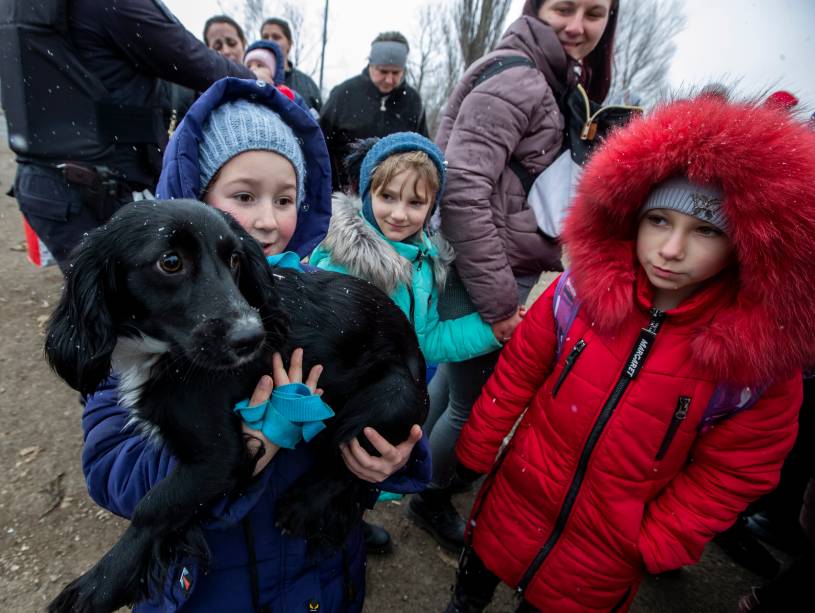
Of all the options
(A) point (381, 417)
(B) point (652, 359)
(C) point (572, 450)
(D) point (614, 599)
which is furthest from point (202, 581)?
(B) point (652, 359)

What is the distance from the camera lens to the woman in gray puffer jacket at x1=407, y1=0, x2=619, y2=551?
77.0 inches

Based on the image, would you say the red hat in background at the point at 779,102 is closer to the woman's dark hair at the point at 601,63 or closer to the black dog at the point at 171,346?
the woman's dark hair at the point at 601,63

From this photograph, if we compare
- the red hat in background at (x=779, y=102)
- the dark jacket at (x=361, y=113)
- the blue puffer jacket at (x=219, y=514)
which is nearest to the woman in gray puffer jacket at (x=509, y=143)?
the red hat in background at (x=779, y=102)

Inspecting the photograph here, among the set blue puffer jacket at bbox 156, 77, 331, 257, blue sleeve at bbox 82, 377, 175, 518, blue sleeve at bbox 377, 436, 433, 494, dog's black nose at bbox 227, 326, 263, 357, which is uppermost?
blue puffer jacket at bbox 156, 77, 331, 257

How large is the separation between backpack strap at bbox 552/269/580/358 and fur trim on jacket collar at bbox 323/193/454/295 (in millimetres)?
672

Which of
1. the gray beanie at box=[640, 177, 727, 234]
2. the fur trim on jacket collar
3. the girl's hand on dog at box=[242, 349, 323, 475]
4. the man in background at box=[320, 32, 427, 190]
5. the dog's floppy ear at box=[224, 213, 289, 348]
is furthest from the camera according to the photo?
the man in background at box=[320, 32, 427, 190]

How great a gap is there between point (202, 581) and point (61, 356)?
0.79m

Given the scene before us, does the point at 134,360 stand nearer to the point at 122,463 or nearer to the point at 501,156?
the point at 122,463

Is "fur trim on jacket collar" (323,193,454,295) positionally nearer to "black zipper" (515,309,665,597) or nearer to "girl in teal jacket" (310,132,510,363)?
"girl in teal jacket" (310,132,510,363)

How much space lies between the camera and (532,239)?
2207 mm

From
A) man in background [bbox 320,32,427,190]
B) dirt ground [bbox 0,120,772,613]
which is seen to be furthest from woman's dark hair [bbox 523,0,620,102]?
dirt ground [bbox 0,120,772,613]

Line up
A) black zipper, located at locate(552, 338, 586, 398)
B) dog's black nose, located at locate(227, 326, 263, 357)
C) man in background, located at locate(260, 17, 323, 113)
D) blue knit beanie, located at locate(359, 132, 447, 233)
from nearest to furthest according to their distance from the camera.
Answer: dog's black nose, located at locate(227, 326, 263, 357) < black zipper, located at locate(552, 338, 586, 398) < blue knit beanie, located at locate(359, 132, 447, 233) < man in background, located at locate(260, 17, 323, 113)

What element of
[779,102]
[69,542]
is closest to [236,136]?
[779,102]

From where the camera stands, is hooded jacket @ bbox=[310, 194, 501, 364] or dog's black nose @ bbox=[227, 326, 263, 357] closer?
dog's black nose @ bbox=[227, 326, 263, 357]
